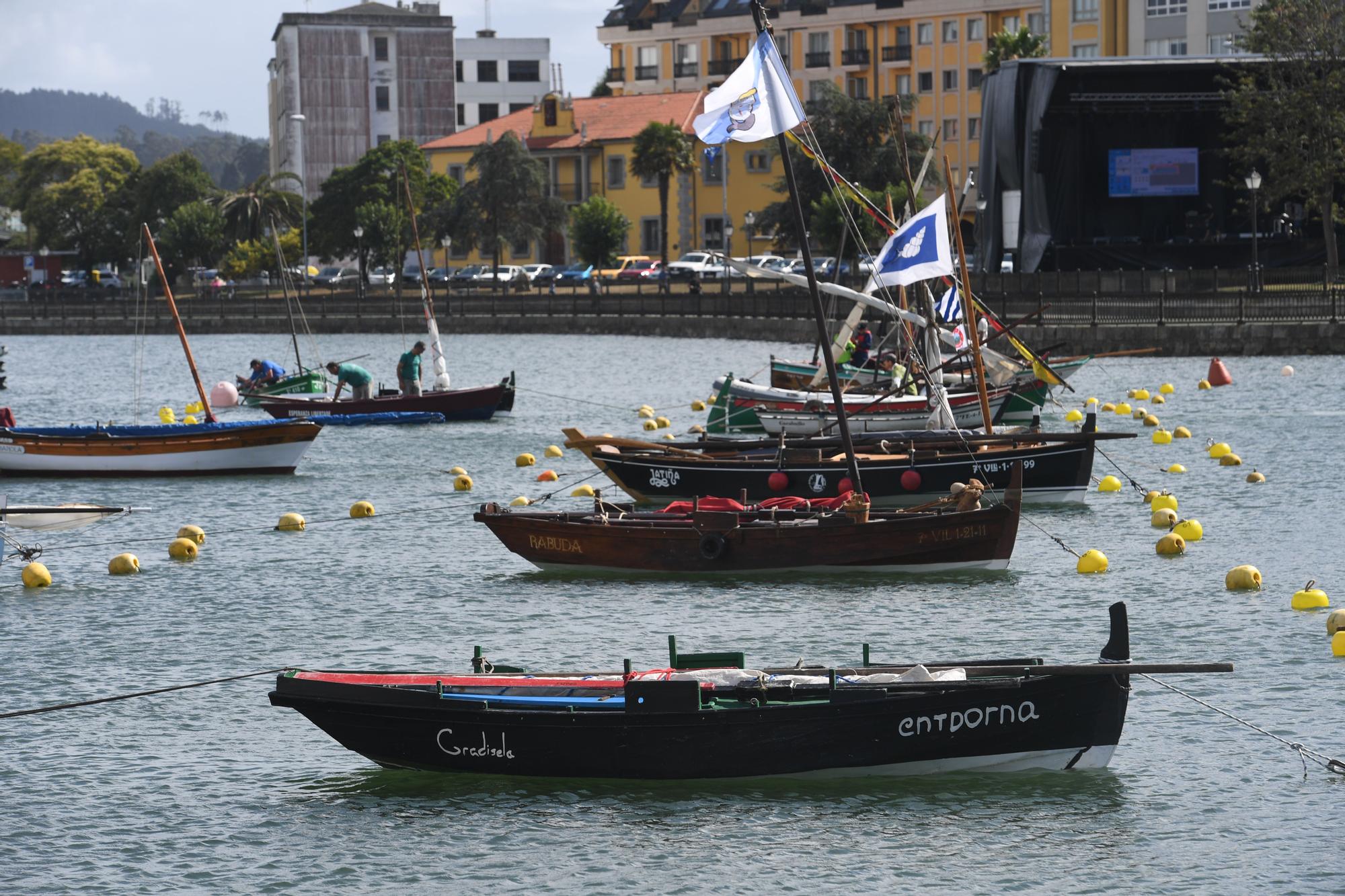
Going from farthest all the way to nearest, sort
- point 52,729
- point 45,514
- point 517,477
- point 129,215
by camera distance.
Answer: point 129,215, point 517,477, point 45,514, point 52,729

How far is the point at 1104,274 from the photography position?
63.2 metres

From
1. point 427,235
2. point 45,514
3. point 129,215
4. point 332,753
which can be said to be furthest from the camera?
point 129,215

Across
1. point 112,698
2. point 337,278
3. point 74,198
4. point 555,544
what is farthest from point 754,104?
point 74,198

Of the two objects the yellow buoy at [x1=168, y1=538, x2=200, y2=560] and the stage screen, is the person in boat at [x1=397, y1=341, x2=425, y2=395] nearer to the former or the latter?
the yellow buoy at [x1=168, y1=538, x2=200, y2=560]

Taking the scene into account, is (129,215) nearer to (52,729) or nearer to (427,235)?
(427,235)

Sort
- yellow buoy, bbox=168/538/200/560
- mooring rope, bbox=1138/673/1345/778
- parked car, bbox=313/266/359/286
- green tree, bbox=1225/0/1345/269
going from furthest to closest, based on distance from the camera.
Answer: parked car, bbox=313/266/359/286, green tree, bbox=1225/0/1345/269, yellow buoy, bbox=168/538/200/560, mooring rope, bbox=1138/673/1345/778

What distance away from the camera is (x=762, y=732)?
14.1 meters

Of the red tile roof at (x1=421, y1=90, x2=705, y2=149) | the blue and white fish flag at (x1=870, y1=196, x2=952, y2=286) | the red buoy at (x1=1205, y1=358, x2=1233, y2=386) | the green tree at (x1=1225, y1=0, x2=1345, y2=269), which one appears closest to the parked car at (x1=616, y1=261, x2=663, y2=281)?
the red tile roof at (x1=421, y1=90, x2=705, y2=149)

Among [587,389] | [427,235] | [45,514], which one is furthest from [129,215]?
[45,514]

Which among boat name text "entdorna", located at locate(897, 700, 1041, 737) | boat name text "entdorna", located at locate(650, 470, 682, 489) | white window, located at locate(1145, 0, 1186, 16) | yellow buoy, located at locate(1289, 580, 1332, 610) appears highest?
white window, located at locate(1145, 0, 1186, 16)

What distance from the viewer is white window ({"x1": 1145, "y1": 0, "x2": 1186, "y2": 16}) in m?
96.4

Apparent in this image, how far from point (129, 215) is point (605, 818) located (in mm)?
124564

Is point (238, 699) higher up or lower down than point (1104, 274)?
lower down

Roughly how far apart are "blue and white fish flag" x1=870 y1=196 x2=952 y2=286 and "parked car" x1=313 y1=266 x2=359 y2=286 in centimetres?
8677
